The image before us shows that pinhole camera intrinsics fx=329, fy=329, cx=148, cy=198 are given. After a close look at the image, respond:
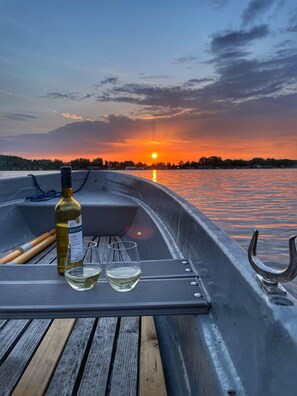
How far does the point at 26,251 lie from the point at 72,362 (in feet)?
5.38

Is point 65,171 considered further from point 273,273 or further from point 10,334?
point 10,334

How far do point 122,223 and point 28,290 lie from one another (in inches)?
103

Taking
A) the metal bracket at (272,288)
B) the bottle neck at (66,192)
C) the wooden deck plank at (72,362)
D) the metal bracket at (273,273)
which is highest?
the bottle neck at (66,192)

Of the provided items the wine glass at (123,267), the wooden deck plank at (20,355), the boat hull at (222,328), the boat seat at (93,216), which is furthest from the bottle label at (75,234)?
the boat seat at (93,216)

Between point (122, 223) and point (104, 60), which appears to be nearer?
point (122, 223)

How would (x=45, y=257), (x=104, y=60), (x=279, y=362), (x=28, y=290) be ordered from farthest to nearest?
(x=104, y=60), (x=45, y=257), (x=28, y=290), (x=279, y=362)

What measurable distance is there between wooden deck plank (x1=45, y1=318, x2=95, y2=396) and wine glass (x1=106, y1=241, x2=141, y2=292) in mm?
484

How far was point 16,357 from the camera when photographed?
142 centimetres

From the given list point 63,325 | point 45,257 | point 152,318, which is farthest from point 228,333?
point 45,257

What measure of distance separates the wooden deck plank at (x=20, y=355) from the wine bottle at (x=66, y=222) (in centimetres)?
47

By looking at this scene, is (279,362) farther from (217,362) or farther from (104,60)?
(104,60)

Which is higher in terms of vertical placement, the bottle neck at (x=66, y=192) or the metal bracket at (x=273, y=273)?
the bottle neck at (x=66, y=192)

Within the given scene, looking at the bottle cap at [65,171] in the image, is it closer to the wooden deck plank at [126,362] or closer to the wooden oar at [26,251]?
the wooden deck plank at [126,362]

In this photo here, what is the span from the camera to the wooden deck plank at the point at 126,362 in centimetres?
122
